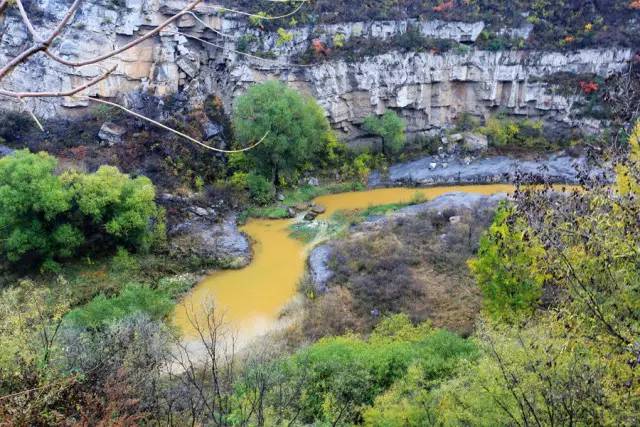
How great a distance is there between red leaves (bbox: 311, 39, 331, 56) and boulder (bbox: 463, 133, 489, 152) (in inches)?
403

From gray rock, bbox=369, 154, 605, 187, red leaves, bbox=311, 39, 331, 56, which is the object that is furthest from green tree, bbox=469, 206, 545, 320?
red leaves, bbox=311, 39, 331, 56

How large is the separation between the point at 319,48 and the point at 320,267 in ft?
52.4

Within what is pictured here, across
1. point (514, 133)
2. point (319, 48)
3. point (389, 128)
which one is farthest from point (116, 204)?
point (514, 133)

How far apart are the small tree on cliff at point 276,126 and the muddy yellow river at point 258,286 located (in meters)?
3.48

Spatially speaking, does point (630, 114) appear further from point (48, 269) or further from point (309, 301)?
point (48, 269)

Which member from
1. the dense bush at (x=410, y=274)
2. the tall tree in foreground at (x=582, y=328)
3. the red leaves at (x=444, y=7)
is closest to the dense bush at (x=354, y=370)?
the tall tree in foreground at (x=582, y=328)

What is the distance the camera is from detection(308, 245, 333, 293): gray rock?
1620 cm

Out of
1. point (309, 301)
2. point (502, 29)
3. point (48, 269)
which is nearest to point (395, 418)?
point (309, 301)

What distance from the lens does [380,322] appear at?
43.8 ft

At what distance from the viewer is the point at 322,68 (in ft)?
92.7

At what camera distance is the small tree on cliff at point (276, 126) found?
893 inches

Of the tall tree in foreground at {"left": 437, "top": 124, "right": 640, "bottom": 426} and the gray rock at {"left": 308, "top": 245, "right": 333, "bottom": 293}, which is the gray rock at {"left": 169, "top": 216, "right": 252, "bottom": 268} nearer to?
the gray rock at {"left": 308, "top": 245, "right": 333, "bottom": 293}

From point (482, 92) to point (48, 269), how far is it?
26724 mm

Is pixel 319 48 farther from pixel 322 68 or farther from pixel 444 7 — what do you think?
pixel 444 7
